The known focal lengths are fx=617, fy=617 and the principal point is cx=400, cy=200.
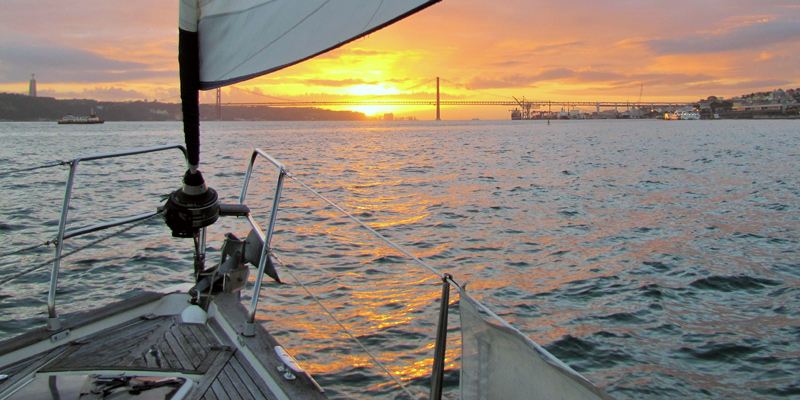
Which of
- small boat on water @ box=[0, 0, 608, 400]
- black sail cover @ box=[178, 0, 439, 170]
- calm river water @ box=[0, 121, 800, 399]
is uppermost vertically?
black sail cover @ box=[178, 0, 439, 170]

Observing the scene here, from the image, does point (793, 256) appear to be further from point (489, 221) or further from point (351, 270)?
point (351, 270)

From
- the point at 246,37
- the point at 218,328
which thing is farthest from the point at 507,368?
the point at 218,328

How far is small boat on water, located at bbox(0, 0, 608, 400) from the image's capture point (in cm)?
231

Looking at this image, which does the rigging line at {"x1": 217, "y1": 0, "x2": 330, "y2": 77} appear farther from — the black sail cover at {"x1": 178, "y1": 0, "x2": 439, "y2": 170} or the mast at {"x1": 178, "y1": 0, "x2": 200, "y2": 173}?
the mast at {"x1": 178, "y1": 0, "x2": 200, "y2": 173}

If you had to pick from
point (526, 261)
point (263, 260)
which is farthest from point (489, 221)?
point (263, 260)

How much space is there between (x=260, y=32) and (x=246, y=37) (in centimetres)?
8

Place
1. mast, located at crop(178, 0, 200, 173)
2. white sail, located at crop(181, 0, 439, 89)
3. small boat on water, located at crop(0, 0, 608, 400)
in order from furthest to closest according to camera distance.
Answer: mast, located at crop(178, 0, 200, 173) → small boat on water, located at crop(0, 0, 608, 400) → white sail, located at crop(181, 0, 439, 89)

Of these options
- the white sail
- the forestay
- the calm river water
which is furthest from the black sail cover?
the calm river water

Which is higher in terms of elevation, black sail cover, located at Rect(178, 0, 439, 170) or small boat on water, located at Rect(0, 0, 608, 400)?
black sail cover, located at Rect(178, 0, 439, 170)

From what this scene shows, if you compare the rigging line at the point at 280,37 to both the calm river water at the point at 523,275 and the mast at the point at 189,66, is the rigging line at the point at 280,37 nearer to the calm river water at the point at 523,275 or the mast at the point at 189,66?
the mast at the point at 189,66

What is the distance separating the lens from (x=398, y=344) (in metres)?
7.00

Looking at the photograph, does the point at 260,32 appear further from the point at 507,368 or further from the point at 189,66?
the point at 507,368

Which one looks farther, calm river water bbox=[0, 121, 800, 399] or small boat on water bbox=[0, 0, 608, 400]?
calm river water bbox=[0, 121, 800, 399]

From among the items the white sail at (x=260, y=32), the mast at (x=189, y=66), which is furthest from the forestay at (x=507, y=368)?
the mast at (x=189, y=66)
